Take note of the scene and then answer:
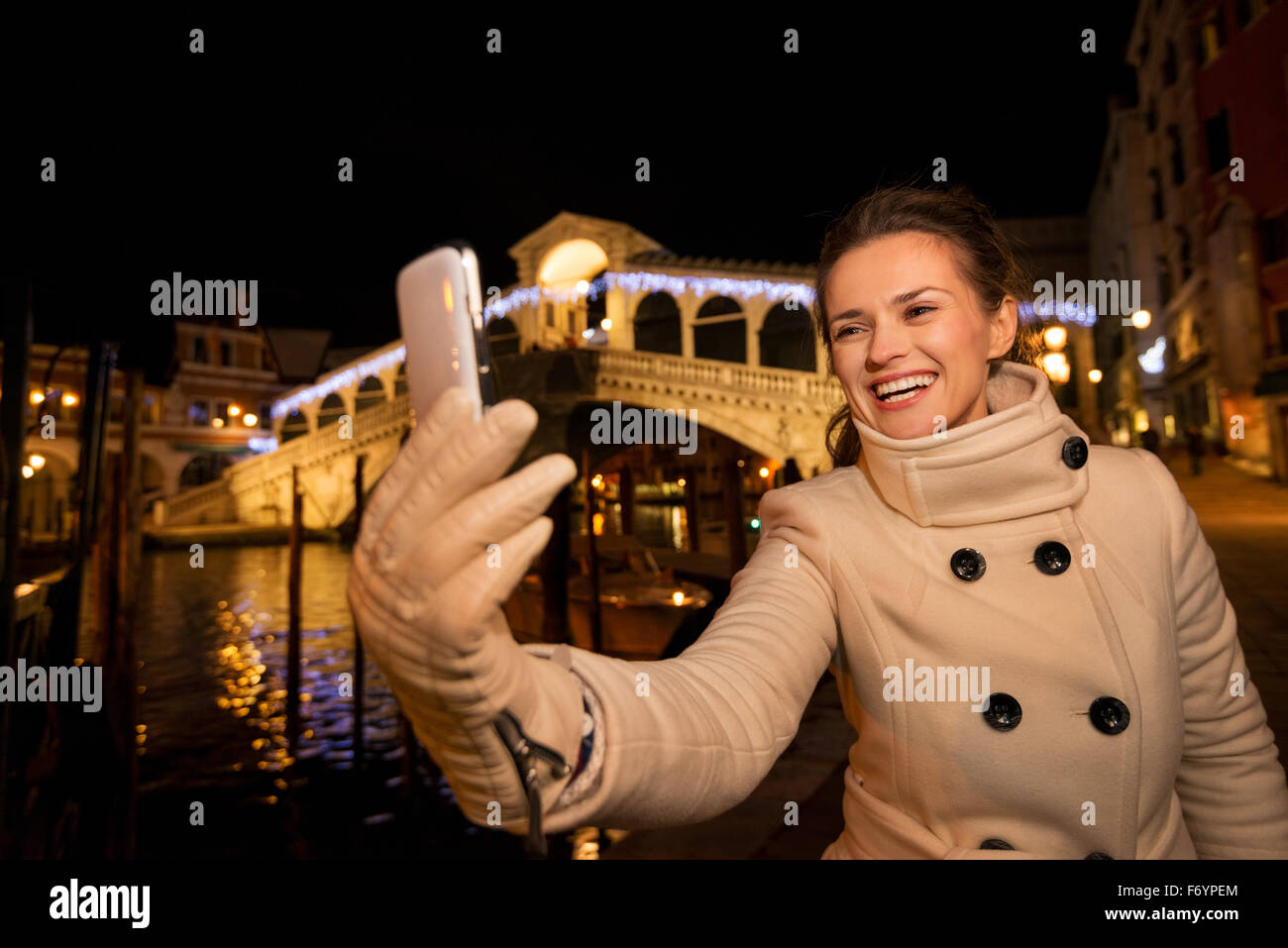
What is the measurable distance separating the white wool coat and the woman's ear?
175 mm

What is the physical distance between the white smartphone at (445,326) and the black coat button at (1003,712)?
3.23 feet

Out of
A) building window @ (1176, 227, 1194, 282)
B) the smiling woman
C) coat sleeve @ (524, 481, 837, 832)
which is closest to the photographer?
coat sleeve @ (524, 481, 837, 832)

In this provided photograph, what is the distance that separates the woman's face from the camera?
50.9 inches

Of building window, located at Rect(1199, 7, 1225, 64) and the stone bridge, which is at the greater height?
building window, located at Rect(1199, 7, 1225, 64)

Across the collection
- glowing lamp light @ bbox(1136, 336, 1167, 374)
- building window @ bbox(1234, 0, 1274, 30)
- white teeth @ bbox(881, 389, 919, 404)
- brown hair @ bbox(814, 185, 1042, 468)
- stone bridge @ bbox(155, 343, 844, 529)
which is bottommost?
white teeth @ bbox(881, 389, 919, 404)

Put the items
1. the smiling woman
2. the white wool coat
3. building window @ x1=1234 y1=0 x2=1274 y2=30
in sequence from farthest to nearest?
building window @ x1=1234 y1=0 x2=1274 y2=30, the white wool coat, the smiling woman

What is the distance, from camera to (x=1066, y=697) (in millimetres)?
1181

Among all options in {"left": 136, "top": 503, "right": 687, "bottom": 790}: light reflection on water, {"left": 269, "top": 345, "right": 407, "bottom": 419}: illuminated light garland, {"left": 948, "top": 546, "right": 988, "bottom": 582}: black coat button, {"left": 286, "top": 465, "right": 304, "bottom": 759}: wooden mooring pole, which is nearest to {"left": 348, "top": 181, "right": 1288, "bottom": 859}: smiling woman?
{"left": 948, "top": 546, "right": 988, "bottom": 582}: black coat button

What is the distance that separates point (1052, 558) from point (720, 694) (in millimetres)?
656

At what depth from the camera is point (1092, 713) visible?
1169mm

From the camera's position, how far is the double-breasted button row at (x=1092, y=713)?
1.15m

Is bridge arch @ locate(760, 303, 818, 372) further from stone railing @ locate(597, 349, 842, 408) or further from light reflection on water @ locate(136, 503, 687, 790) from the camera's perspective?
light reflection on water @ locate(136, 503, 687, 790)

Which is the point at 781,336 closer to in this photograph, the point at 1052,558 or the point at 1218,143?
the point at 1218,143
